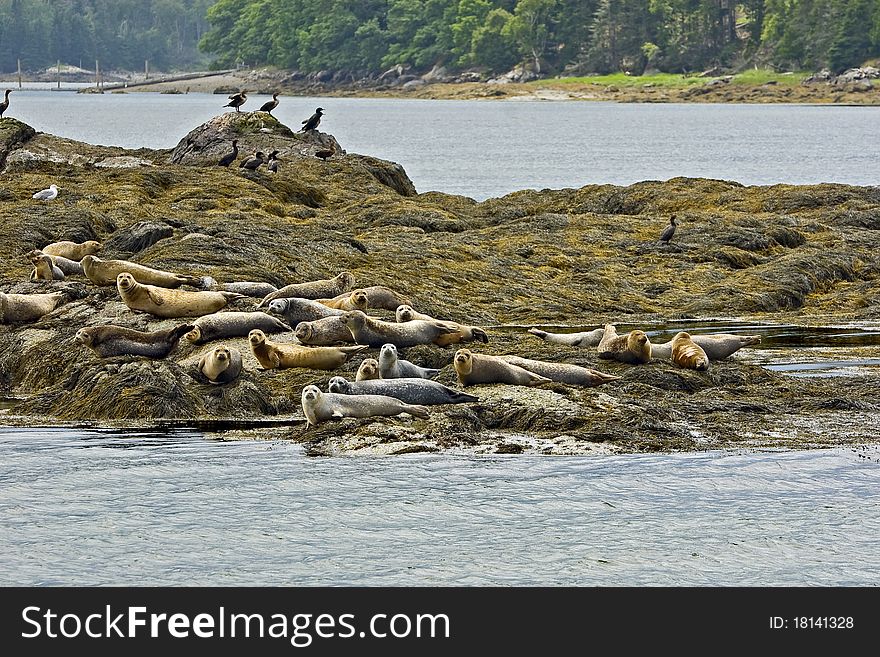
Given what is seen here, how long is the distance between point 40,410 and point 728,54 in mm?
117995

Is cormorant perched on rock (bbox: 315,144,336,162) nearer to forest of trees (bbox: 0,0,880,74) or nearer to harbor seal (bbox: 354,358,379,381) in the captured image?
harbor seal (bbox: 354,358,379,381)

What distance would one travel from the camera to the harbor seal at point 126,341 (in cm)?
1169

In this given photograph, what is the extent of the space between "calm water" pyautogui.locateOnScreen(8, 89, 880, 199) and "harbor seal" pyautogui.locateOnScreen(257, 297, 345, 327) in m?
24.8

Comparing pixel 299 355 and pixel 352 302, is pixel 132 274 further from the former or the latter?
pixel 299 355

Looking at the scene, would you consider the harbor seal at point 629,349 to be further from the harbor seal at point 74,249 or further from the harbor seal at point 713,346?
the harbor seal at point 74,249

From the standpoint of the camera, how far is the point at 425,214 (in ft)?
69.2

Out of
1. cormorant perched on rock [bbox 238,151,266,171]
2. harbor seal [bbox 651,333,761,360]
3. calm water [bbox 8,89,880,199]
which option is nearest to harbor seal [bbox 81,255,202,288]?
harbor seal [bbox 651,333,761,360]

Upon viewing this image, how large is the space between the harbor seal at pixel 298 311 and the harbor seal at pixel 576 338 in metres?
1.94

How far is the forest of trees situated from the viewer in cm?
11475

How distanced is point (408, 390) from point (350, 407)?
1.67 feet

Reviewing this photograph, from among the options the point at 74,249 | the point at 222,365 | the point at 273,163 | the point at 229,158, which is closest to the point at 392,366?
the point at 222,365

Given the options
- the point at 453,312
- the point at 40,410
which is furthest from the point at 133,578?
the point at 453,312

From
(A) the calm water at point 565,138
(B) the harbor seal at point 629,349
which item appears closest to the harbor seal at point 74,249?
(B) the harbor seal at point 629,349
